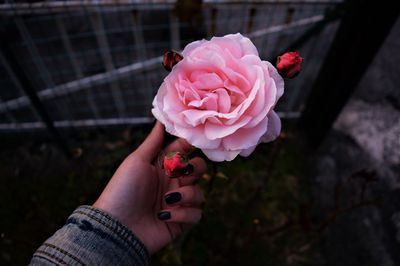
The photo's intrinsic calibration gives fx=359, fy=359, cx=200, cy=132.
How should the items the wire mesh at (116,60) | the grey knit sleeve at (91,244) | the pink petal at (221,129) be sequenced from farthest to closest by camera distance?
the wire mesh at (116,60), the grey knit sleeve at (91,244), the pink petal at (221,129)

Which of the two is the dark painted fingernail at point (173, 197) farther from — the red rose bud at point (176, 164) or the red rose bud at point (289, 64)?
the red rose bud at point (289, 64)

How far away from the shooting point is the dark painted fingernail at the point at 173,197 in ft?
3.95

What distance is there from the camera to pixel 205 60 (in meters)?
0.88

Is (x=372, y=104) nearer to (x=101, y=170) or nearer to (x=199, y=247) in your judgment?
(x=199, y=247)

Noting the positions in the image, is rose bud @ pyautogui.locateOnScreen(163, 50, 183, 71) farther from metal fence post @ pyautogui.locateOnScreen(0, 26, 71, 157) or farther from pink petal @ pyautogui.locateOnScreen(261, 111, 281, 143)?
metal fence post @ pyautogui.locateOnScreen(0, 26, 71, 157)

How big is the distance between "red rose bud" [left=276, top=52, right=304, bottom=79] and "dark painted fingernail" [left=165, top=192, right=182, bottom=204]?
1.77 ft

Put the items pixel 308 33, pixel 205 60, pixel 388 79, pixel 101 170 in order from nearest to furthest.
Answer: pixel 205 60 < pixel 308 33 < pixel 101 170 < pixel 388 79

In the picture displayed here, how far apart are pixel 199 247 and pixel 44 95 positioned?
126 centimetres

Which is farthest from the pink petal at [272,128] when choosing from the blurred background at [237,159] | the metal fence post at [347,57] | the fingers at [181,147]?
the metal fence post at [347,57]

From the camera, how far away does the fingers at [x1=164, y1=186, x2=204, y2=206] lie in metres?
1.21

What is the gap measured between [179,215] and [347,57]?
4.09 feet

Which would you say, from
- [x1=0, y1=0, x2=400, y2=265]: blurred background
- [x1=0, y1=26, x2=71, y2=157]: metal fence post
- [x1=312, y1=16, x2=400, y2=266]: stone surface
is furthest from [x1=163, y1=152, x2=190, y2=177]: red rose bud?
[x1=312, y1=16, x2=400, y2=266]: stone surface

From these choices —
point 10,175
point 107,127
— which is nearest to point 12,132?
point 10,175

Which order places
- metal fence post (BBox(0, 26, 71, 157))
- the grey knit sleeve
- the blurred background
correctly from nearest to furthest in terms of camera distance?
the grey knit sleeve
metal fence post (BBox(0, 26, 71, 157))
the blurred background
